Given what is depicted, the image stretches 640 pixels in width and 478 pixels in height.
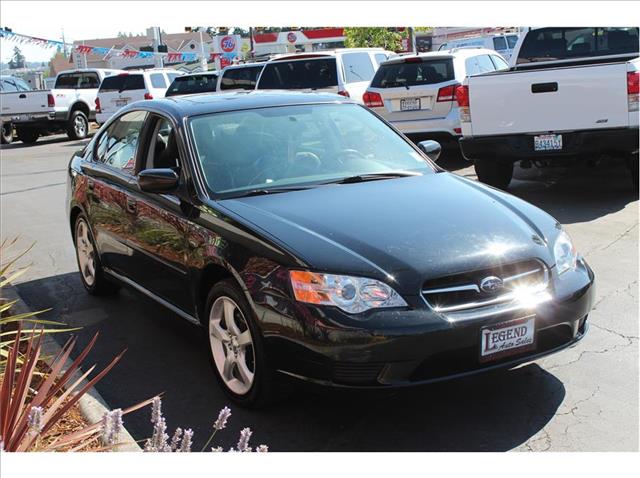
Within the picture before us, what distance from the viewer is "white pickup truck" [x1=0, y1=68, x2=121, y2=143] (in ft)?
72.3

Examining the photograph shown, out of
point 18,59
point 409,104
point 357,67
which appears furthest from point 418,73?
point 18,59

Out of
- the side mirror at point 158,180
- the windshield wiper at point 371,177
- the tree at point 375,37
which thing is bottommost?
the windshield wiper at point 371,177

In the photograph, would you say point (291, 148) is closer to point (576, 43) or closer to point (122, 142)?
point (122, 142)

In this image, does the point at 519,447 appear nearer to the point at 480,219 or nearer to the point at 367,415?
the point at 367,415

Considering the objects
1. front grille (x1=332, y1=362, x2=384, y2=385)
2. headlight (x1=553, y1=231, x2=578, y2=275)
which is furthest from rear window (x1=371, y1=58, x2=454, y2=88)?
front grille (x1=332, y1=362, x2=384, y2=385)

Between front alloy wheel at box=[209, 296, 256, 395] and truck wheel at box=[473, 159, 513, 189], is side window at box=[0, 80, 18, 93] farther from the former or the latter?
front alloy wheel at box=[209, 296, 256, 395]

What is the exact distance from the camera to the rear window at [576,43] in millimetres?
10094

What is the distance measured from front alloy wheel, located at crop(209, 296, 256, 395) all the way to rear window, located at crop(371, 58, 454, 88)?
8102 mm

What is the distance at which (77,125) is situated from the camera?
23.0 meters

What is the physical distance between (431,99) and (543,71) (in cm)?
340

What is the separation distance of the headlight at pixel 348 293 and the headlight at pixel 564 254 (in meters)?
0.99

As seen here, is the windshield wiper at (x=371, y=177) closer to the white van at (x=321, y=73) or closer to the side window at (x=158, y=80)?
the white van at (x=321, y=73)

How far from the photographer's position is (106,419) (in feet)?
8.50

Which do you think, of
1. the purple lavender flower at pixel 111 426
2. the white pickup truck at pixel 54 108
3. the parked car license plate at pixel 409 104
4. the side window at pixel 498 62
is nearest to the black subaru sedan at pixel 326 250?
the purple lavender flower at pixel 111 426
